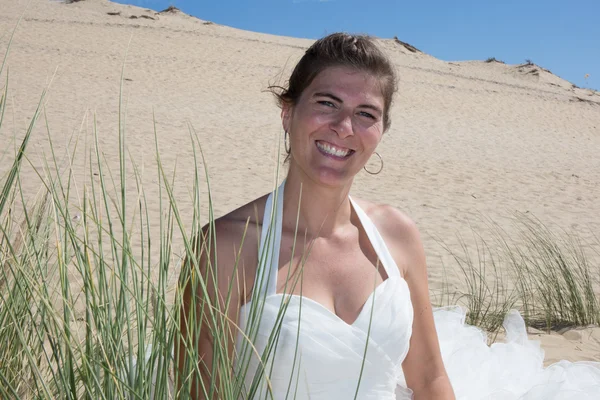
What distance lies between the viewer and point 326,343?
1803 millimetres

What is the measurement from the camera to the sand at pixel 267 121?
9047mm

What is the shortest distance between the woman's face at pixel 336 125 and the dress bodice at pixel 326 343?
0.17 meters

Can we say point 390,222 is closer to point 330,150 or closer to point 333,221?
point 333,221

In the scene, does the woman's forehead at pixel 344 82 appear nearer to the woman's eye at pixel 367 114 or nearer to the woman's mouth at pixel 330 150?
the woman's eye at pixel 367 114

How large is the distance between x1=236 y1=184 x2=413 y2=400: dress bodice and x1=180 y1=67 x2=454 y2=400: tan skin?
56mm

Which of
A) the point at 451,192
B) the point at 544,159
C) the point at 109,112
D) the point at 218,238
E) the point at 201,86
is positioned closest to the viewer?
the point at 218,238

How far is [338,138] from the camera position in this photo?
1921 mm

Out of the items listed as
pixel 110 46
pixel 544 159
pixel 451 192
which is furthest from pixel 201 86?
pixel 451 192

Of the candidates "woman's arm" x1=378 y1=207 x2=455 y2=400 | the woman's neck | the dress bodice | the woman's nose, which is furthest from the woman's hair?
"woman's arm" x1=378 y1=207 x2=455 y2=400

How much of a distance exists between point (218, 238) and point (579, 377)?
189 centimetres

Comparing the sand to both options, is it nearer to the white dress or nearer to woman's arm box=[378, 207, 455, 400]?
the white dress

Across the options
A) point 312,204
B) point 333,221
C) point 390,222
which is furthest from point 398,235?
point 312,204

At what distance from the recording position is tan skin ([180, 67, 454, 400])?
1.90 meters

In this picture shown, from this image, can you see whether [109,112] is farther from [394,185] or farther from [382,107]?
[382,107]
